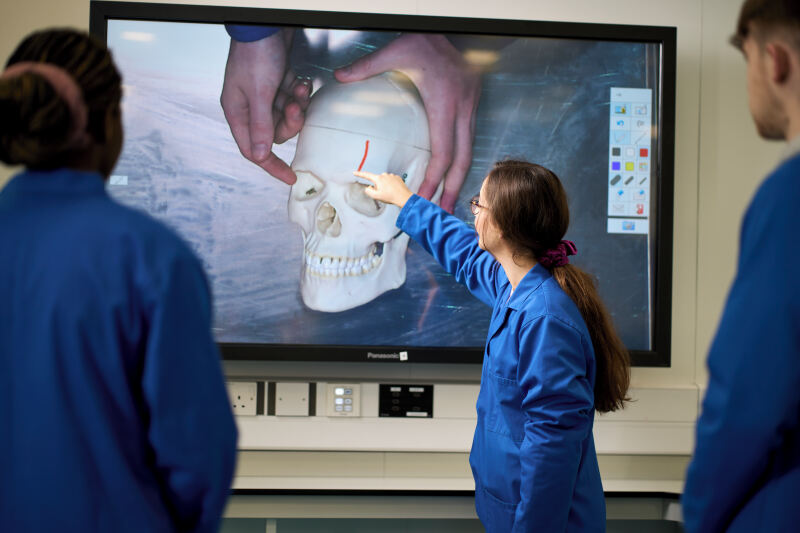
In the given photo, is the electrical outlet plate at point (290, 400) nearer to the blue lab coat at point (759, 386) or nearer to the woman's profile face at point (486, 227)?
the woman's profile face at point (486, 227)

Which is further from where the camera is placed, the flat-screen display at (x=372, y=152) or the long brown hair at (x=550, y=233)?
the flat-screen display at (x=372, y=152)

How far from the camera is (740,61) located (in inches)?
95.3

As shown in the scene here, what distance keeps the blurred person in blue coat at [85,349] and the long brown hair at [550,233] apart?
0.84 metres

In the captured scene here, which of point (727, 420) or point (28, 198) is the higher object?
point (28, 198)

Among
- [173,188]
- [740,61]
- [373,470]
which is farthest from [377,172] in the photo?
[740,61]

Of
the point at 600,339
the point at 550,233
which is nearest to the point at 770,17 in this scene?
the point at 550,233

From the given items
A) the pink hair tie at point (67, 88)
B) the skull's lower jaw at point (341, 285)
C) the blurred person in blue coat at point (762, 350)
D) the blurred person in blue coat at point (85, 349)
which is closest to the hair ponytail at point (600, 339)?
the blurred person in blue coat at point (762, 350)

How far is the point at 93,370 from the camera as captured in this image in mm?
783

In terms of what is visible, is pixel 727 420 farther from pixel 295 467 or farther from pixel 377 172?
pixel 295 467

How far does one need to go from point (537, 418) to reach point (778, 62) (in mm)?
799

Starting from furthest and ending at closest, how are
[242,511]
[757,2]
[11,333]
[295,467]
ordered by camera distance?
[295,467] < [242,511] < [757,2] < [11,333]

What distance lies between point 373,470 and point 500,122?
1284mm

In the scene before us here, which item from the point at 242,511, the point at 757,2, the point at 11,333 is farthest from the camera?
the point at 242,511

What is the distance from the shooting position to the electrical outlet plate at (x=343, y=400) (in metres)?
2.25
